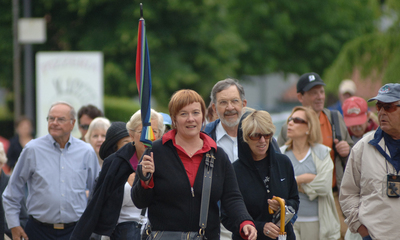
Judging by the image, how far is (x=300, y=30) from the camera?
21375 mm

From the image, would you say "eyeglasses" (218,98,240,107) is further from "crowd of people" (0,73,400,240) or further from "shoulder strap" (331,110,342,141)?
"shoulder strap" (331,110,342,141)

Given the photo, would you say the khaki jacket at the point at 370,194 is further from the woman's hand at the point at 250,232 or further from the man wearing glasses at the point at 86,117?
the man wearing glasses at the point at 86,117

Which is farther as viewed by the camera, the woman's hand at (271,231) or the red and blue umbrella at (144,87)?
the woman's hand at (271,231)

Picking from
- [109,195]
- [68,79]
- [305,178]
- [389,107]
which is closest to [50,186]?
[109,195]

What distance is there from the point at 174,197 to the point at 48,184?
Result: 2.40 metres

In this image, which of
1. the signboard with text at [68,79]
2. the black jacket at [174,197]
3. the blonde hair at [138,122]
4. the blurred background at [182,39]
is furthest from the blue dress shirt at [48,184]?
the blurred background at [182,39]

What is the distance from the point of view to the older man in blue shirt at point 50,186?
573 centimetres

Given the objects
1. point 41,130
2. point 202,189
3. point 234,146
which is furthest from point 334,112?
point 41,130

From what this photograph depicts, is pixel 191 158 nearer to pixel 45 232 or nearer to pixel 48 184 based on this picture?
pixel 48 184

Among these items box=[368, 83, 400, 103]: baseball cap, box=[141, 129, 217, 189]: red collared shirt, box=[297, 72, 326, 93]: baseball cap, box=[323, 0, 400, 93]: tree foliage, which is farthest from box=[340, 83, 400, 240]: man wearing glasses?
box=[323, 0, 400, 93]: tree foliage

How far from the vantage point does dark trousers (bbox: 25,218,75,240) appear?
18.9 ft

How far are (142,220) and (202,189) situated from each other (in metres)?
1.21

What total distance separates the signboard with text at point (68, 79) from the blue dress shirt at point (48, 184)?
23.9 feet

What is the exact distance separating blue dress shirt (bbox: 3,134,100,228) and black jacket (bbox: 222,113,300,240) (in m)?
1.95
